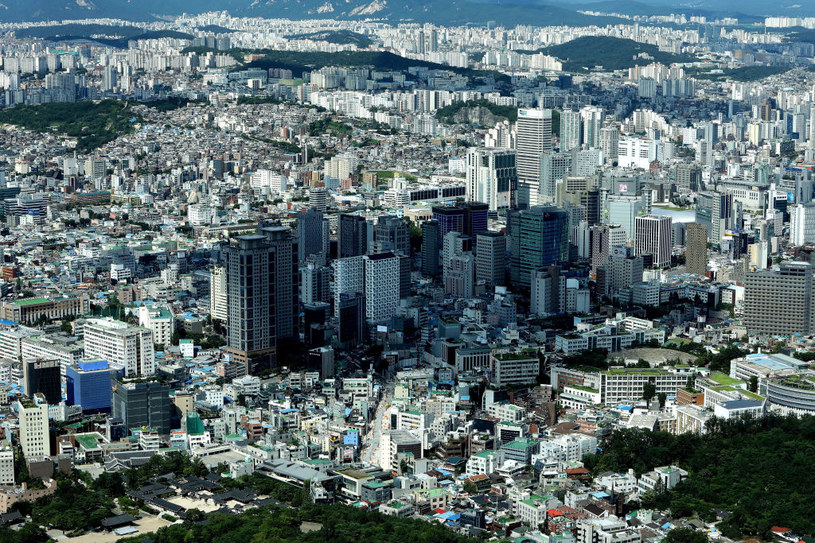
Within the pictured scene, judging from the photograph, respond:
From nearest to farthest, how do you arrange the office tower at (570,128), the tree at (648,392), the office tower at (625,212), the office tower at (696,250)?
the tree at (648,392) < the office tower at (696,250) < the office tower at (625,212) < the office tower at (570,128)

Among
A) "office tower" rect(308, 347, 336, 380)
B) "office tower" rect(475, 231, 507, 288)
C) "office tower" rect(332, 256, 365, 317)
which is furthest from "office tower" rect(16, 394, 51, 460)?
"office tower" rect(475, 231, 507, 288)

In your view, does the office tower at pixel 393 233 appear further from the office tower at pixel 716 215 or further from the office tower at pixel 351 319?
the office tower at pixel 716 215

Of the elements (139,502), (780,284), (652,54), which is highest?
(652,54)

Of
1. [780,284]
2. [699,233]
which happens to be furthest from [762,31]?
[780,284]

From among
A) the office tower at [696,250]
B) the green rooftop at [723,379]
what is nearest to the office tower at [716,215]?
the office tower at [696,250]

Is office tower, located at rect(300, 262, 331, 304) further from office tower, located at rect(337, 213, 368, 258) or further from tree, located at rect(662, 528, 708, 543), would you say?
tree, located at rect(662, 528, 708, 543)

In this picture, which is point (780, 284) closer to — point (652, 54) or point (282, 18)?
point (652, 54)

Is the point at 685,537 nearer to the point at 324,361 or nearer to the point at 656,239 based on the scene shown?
the point at 324,361
